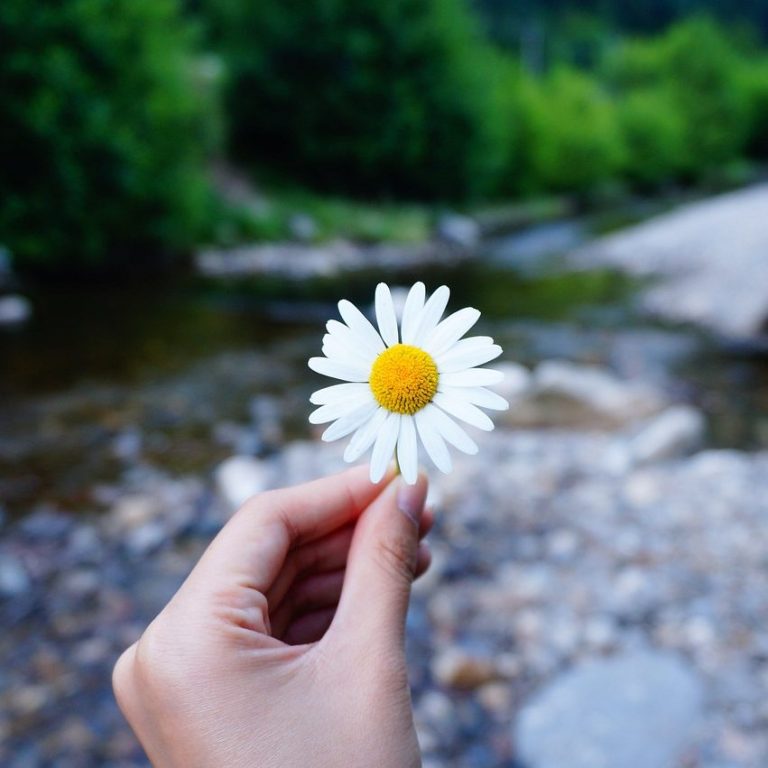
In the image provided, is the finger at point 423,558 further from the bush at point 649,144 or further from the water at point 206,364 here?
the bush at point 649,144

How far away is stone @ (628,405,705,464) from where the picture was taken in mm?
5238

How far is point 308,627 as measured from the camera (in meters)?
1.83

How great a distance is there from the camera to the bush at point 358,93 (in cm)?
2383

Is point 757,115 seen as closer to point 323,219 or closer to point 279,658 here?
point 323,219

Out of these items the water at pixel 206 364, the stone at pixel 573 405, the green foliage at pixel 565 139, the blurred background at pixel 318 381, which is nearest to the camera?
the blurred background at pixel 318 381

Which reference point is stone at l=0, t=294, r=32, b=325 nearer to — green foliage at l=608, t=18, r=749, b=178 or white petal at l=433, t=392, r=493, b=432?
white petal at l=433, t=392, r=493, b=432

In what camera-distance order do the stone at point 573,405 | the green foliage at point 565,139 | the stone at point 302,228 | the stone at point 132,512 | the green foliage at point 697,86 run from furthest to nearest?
the green foliage at point 697,86, the green foliage at point 565,139, the stone at point 302,228, the stone at point 573,405, the stone at point 132,512

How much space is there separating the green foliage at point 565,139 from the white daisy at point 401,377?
104 feet

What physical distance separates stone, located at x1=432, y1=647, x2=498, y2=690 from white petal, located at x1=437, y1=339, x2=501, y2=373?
231 centimetres

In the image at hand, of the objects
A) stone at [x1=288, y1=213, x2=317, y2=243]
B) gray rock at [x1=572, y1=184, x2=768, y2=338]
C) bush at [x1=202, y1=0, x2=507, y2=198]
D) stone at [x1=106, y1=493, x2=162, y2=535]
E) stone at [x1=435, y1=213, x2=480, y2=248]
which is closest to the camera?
stone at [x1=106, y1=493, x2=162, y2=535]

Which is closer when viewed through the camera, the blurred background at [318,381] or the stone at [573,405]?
the blurred background at [318,381]

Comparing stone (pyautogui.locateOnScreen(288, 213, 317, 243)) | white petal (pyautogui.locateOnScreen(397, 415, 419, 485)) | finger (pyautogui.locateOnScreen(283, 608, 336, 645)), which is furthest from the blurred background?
white petal (pyautogui.locateOnScreen(397, 415, 419, 485))

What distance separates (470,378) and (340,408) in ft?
0.81

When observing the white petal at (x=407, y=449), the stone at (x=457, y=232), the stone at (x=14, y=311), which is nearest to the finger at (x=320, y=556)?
the white petal at (x=407, y=449)
